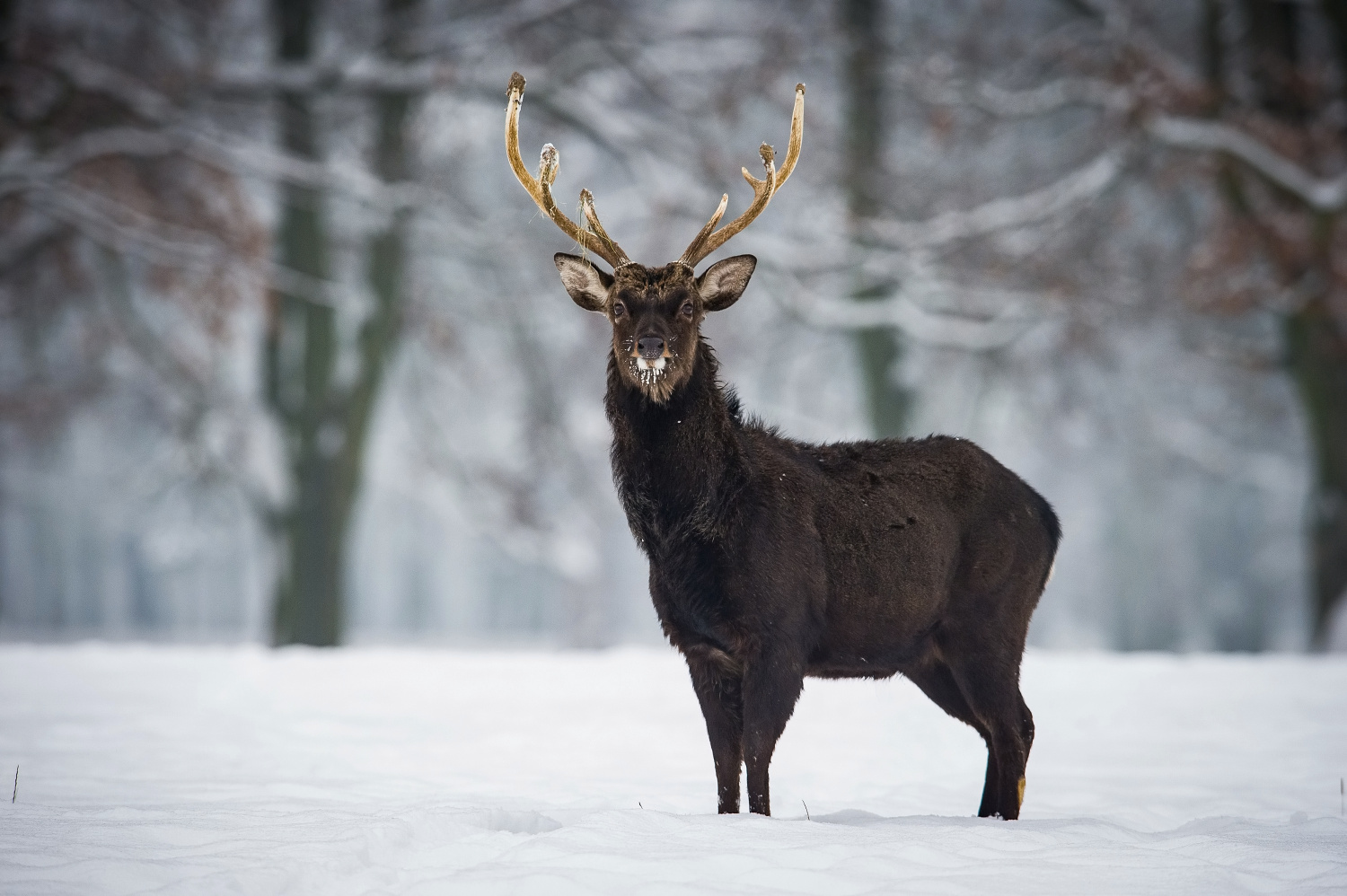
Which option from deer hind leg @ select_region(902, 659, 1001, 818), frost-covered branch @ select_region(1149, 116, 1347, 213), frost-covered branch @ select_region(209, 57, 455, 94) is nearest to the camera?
deer hind leg @ select_region(902, 659, 1001, 818)

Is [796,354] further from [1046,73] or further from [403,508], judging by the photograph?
[403,508]

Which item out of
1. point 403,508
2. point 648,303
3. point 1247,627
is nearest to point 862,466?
point 648,303

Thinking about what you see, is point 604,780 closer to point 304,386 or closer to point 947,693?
point 947,693

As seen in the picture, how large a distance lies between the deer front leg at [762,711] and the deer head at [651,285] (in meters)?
1.25

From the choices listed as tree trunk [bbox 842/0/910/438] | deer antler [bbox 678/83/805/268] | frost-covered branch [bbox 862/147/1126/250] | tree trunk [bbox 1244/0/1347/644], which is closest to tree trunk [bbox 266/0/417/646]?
tree trunk [bbox 842/0/910/438]

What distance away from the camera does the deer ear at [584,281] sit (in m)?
6.19

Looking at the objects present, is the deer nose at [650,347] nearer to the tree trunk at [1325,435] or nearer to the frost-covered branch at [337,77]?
the frost-covered branch at [337,77]

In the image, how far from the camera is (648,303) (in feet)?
19.1

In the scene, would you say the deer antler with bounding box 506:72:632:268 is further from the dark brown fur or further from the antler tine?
the dark brown fur

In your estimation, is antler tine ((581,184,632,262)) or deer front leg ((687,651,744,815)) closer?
deer front leg ((687,651,744,815))

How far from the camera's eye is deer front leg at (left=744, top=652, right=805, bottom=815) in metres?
5.44

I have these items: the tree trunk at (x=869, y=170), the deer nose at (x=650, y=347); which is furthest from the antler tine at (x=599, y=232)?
the tree trunk at (x=869, y=170)

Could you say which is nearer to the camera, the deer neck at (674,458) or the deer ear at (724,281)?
the deer neck at (674,458)

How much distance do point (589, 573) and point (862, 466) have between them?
13094 millimetres
